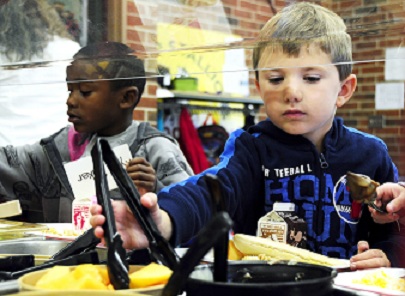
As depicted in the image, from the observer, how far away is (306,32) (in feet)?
3.07

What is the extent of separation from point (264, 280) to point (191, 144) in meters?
3.61

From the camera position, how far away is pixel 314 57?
3.42 ft

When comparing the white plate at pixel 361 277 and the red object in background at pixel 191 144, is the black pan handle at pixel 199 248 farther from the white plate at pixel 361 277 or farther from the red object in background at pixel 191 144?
the red object in background at pixel 191 144

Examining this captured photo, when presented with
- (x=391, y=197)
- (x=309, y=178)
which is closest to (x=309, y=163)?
(x=309, y=178)

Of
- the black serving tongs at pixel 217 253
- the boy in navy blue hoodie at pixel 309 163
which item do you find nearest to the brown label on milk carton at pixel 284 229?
the boy in navy blue hoodie at pixel 309 163

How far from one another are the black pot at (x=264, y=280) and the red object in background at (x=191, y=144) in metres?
3.42

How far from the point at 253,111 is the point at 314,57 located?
12.5 feet

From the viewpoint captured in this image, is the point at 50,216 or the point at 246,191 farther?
the point at 50,216

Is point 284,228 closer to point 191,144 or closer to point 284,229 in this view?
point 284,229

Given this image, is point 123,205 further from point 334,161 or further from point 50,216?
point 50,216

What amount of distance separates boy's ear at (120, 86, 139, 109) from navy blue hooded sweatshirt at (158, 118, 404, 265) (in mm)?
456

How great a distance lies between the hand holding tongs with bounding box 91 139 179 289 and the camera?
0.67 meters

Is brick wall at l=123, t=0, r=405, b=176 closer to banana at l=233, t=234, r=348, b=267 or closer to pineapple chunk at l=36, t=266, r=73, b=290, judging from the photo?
banana at l=233, t=234, r=348, b=267

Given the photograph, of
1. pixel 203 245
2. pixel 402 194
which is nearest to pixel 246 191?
pixel 402 194
